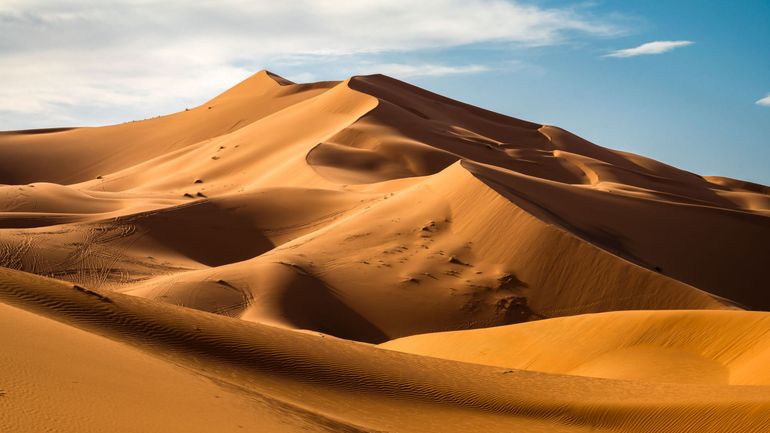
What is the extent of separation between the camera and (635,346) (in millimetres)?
14031

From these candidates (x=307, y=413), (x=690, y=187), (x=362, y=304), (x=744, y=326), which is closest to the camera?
(x=307, y=413)

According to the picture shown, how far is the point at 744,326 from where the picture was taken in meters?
13.4

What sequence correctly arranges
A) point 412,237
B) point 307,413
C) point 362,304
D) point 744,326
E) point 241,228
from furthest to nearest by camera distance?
point 241,228
point 412,237
point 362,304
point 744,326
point 307,413

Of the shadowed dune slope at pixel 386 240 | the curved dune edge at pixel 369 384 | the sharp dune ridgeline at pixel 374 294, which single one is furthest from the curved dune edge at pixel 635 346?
the shadowed dune slope at pixel 386 240

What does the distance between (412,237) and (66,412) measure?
1626 centimetres

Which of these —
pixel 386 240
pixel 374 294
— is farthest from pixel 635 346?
pixel 386 240

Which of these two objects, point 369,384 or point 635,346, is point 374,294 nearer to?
point 635,346

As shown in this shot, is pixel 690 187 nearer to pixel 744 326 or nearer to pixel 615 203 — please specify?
pixel 615 203

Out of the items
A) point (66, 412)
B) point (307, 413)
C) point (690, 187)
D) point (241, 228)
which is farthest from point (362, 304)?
point (690, 187)

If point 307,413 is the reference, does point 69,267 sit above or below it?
below

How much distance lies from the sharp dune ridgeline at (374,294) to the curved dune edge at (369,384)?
0.11 ft

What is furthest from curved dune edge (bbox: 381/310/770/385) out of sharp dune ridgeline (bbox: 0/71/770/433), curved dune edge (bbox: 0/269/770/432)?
curved dune edge (bbox: 0/269/770/432)

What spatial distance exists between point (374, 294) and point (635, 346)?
647 centimetres

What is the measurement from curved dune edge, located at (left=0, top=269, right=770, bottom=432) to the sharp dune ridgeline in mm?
33
